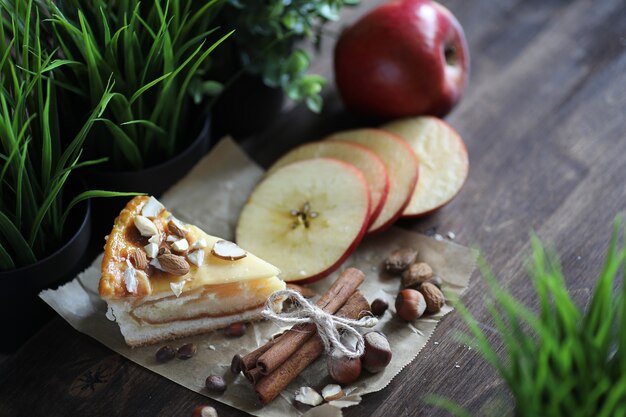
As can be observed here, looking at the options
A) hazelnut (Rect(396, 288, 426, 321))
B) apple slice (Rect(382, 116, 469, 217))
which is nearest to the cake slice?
hazelnut (Rect(396, 288, 426, 321))

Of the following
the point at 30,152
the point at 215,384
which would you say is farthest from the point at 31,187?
the point at 215,384

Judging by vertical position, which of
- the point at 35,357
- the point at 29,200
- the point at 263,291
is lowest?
the point at 35,357

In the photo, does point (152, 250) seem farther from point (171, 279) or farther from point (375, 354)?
point (375, 354)

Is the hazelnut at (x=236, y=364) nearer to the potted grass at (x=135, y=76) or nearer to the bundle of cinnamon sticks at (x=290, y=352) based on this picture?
the bundle of cinnamon sticks at (x=290, y=352)

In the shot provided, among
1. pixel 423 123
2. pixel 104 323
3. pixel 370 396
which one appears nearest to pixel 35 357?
pixel 104 323

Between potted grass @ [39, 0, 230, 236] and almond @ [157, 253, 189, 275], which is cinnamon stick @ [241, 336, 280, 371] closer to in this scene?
almond @ [157, 253, 189, 275]

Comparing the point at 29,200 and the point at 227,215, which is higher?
the point at 29,200

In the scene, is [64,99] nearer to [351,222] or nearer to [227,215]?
[227,215]

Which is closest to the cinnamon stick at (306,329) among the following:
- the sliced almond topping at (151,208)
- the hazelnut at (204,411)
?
the hazelnut at (204,411)

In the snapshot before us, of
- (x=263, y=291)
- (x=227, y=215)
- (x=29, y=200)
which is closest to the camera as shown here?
(x=29, y=200)
